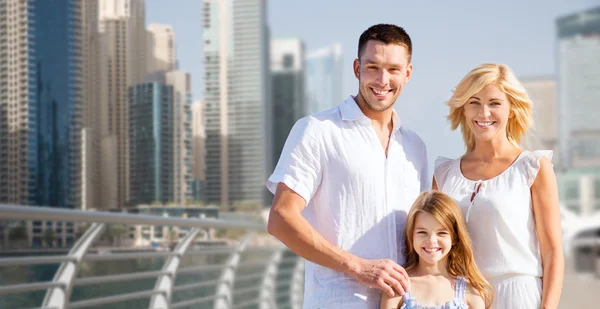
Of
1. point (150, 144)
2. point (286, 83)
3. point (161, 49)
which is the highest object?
point (286, 83)

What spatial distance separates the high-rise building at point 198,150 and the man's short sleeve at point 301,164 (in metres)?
47.8

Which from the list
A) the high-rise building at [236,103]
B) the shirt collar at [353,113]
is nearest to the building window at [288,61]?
the high-rise building at [236,103]

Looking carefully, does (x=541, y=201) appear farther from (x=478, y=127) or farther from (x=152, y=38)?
(x=152, y=38)

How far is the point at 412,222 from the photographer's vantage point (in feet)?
5.73

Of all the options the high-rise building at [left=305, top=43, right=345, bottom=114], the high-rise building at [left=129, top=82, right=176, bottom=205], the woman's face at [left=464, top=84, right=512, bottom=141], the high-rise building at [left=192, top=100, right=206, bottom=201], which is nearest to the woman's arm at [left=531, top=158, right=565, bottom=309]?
the woman's face at [left=464, top=84, right=512, bottom=141]

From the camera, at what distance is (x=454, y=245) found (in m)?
1.79

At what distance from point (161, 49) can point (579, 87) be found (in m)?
74.9

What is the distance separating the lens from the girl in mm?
1729

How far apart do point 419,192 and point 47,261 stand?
4.72 feet

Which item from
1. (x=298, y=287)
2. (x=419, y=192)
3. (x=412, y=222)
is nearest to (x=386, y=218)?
(x=412, y=222)

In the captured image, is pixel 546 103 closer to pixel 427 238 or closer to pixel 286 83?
pixel 286 83

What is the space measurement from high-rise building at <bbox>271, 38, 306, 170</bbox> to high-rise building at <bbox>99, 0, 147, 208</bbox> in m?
36.6

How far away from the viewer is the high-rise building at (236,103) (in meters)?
60.9

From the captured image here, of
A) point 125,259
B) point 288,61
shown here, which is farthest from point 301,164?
point 288,61
